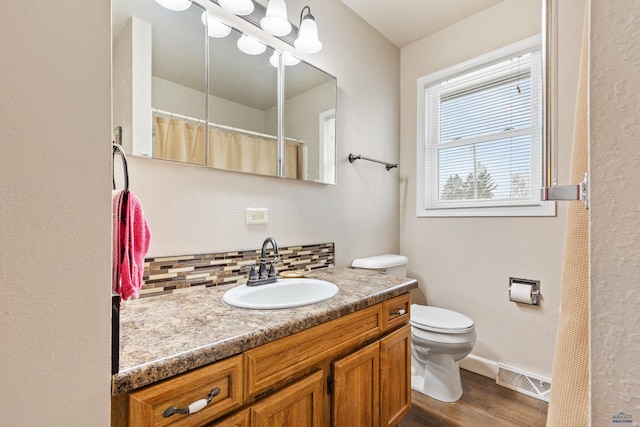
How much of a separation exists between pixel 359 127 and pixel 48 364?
2.06 metres

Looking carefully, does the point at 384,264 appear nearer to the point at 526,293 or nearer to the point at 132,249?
the point at 526,293

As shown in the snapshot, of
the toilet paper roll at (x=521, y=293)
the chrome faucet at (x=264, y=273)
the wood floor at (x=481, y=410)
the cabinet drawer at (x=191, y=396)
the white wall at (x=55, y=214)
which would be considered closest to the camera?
the white wall at (x=55, y=214)

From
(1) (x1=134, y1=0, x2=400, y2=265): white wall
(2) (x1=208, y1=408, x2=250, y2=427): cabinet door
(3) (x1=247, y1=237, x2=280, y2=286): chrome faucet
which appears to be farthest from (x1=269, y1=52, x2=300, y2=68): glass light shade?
(2) (x1=208, y1=408, x2=250, y2=427): cabinet door

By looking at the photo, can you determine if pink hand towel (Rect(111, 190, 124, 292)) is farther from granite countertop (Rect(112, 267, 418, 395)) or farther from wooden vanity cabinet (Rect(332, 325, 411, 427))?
wooden vanity cabinet (Rect(332, 325, 411, 427))

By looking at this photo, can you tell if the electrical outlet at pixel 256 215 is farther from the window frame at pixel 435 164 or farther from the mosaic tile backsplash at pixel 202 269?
the window frame at pixel 435 164

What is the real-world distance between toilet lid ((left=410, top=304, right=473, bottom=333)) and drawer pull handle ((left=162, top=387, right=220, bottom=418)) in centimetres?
139

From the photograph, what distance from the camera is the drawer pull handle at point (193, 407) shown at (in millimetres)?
670

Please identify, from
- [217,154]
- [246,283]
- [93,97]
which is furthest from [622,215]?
[217,154]

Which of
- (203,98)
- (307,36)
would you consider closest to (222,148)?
(203,98)

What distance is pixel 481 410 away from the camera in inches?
67.1

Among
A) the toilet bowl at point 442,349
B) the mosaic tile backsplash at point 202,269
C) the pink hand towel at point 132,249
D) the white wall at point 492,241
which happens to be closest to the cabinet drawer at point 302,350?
the pink hand towel at point 132,249

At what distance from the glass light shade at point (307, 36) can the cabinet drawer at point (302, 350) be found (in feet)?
4.63

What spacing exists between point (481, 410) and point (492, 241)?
106cm

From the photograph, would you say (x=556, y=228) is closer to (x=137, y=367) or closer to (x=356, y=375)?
(x=356, y=375)
